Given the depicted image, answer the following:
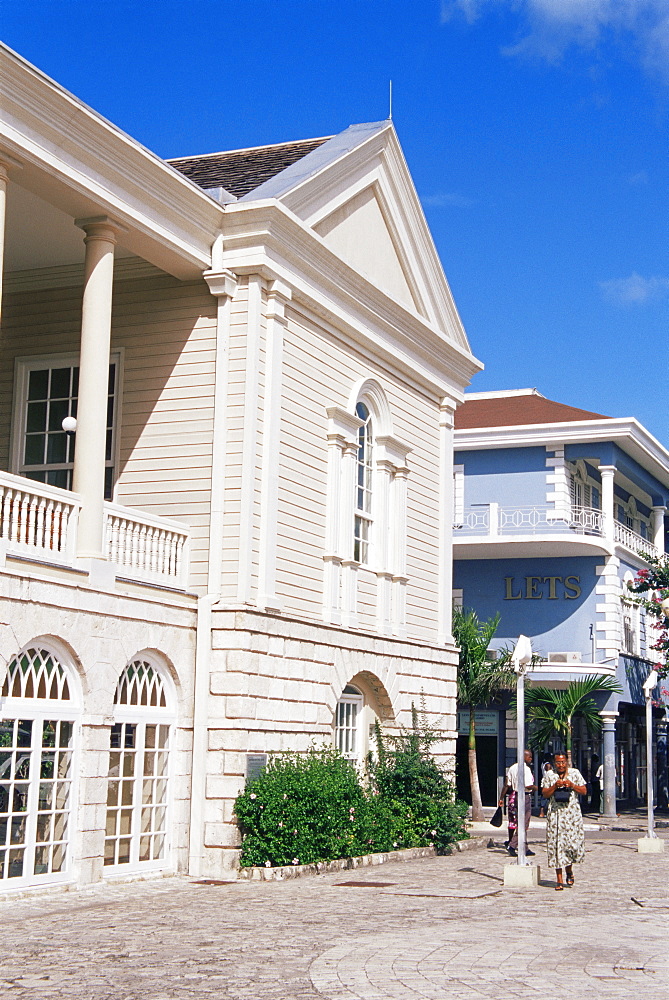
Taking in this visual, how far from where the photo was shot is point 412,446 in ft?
68.8

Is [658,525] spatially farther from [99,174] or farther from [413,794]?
[99,174]

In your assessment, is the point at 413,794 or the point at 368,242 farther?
the point at 368,242

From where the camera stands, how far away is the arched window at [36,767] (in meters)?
12.7

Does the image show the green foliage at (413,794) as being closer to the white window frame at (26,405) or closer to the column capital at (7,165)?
the white window frame at (26,405)

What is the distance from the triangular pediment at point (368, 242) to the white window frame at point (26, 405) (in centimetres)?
353

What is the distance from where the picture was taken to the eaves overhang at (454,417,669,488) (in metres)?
33.1

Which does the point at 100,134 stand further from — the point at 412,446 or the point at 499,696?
the point at 499,696

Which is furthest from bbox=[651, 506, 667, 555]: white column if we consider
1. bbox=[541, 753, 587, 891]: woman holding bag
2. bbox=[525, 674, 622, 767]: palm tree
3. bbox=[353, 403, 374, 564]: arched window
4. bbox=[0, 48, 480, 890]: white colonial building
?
bbox=[541, 753, 587, 891]: woman holding bag

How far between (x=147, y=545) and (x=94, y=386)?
2067 mm

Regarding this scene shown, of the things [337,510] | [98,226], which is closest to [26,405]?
[98,226]

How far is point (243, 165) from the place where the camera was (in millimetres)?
19562

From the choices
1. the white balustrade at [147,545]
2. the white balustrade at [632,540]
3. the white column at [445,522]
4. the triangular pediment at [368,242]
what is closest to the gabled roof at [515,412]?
the white balustrade at [632,540]

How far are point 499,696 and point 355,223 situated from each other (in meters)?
15.7

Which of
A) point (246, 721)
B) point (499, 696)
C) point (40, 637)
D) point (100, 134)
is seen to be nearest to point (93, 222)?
point (100, 134)
